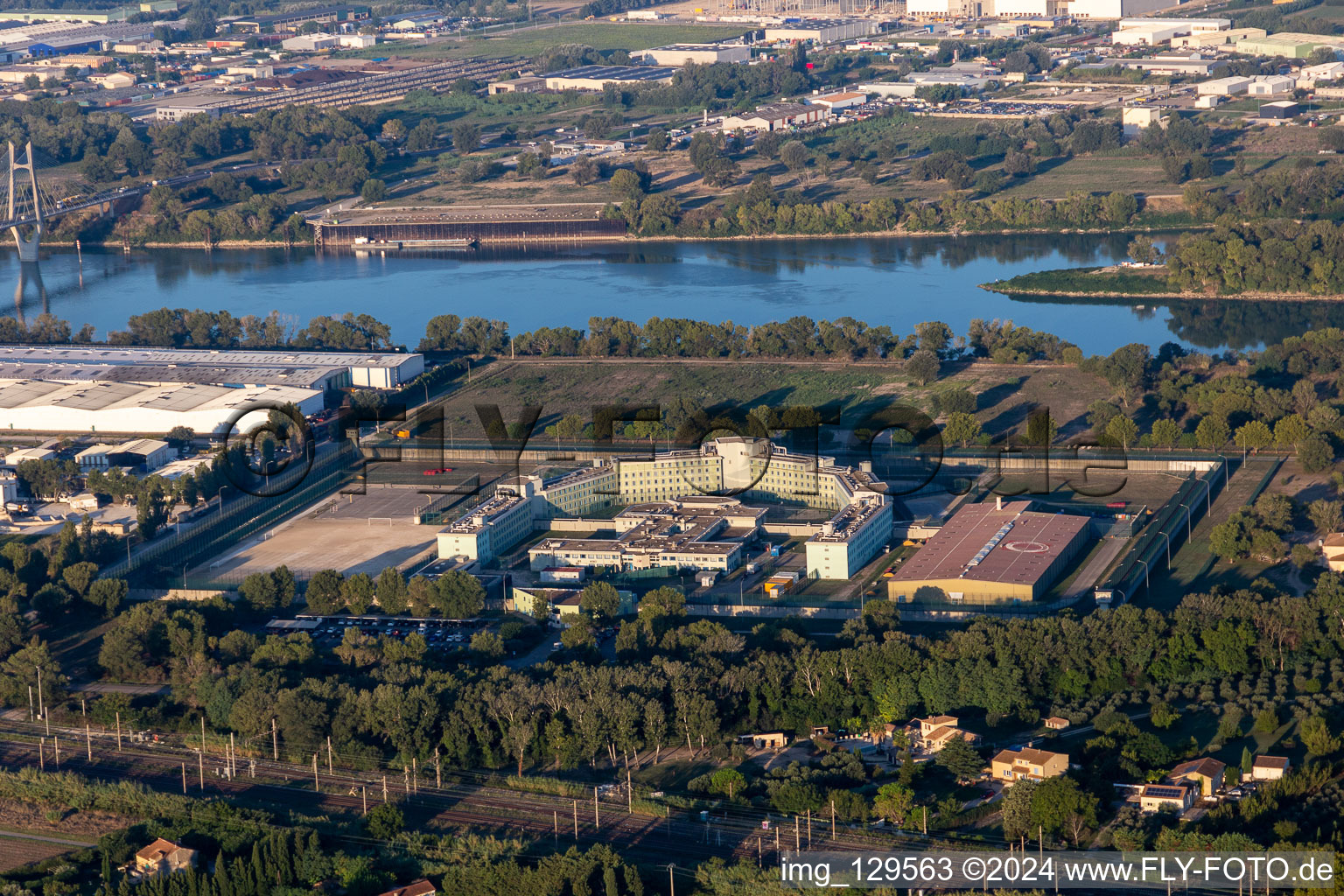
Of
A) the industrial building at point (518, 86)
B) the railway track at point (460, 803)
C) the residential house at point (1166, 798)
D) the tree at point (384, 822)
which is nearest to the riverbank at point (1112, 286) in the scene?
the residential house at point (1166, 798)

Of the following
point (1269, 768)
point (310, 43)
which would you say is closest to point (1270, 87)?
point (310, 43)

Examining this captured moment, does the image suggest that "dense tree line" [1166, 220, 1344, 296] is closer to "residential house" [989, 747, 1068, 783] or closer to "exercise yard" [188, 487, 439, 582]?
"exercise yard" [188, 487, 439, 582]

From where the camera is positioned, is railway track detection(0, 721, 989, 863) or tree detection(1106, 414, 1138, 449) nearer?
railway track detection(0, 721, 989, 863)

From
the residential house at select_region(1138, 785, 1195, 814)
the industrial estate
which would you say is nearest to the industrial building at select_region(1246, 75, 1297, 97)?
the industrial estate

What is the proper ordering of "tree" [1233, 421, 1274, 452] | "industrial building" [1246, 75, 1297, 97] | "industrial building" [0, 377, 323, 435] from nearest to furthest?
"tree" [1233, 421, 1274, 452] < "industrial building" [0, 377, 323, 435] < "industrial building" [1246, 75, 1297, 97]

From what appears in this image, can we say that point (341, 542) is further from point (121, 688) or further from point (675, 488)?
point (121, 688)

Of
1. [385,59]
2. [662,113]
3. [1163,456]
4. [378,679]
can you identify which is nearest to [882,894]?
[378,679]
